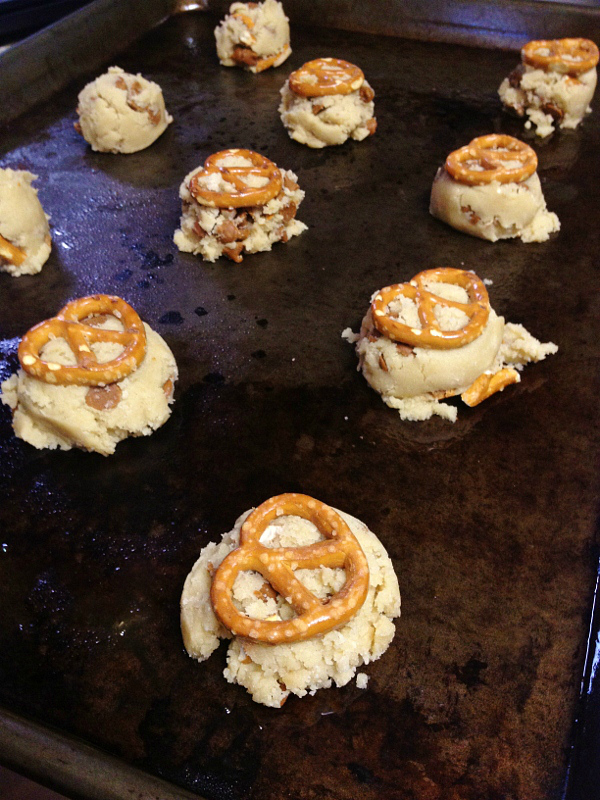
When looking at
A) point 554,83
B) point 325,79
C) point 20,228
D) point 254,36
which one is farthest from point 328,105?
point 20,228

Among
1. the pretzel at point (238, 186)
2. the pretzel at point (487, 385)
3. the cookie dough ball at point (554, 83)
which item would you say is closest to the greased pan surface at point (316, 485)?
the pretzel at point (487, 385)

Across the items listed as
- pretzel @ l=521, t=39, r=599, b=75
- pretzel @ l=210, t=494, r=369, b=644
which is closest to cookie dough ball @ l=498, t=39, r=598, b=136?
pretzel @ l=521, t=39, r=599, b=75

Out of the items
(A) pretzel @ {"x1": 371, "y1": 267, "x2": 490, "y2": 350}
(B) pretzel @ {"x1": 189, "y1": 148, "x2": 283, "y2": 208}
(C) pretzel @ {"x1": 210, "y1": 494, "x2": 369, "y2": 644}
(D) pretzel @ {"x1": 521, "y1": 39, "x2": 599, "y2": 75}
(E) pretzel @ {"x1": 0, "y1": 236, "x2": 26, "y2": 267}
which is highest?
(D) pretzel @ {"x1": 521, "y1": 39, "x2": 599, "y2": 75}

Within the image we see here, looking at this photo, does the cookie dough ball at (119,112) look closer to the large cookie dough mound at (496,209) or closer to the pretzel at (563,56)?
the large cookie dough mound at (496,209)

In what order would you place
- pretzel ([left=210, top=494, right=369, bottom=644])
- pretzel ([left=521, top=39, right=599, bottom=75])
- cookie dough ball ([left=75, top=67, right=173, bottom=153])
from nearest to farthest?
pretzel ([left=210, top=494, right=369, bottom=644]), cookie dough ball ([left=75, top=67, right=173, bottom=153]), pretzel ([left=521, top=39, right=599, bottom=75])

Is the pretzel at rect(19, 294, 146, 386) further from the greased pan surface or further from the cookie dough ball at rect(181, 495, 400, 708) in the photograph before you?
the cookie dough ball at rect(181, 495, 400, 708)

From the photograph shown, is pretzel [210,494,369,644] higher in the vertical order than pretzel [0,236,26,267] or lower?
lower

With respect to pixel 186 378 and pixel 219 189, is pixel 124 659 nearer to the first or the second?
pixel 186 378

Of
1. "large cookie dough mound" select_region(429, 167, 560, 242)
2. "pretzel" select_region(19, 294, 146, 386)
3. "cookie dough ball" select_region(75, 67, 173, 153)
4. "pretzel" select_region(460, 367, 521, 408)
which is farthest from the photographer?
"cookie dough ball" select_region(75, 67, 173, 153)

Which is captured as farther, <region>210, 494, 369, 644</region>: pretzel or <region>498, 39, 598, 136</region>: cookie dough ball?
<region>498, 39, 598, 136</region>: cookie dough ball
